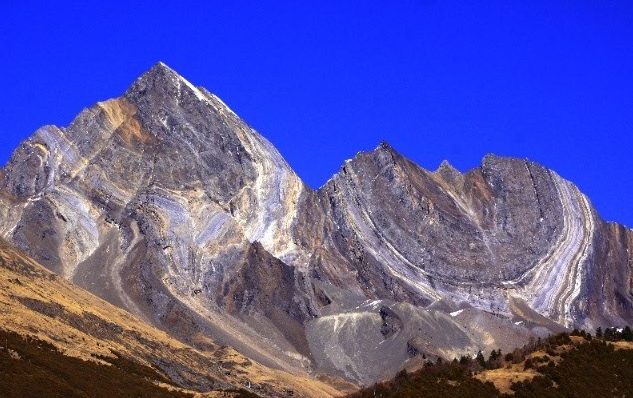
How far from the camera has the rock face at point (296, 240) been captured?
14825 centimetres

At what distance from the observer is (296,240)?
552 feet

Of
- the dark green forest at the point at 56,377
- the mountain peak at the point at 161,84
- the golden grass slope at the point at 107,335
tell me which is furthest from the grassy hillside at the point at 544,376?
the mountain peak at the point at 161,84

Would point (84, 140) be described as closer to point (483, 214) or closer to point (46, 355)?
point (483, 214)

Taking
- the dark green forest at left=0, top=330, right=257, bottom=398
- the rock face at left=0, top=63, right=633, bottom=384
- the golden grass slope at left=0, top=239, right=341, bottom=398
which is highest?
the rock face at left=0, top=63, right=633, bottom=384

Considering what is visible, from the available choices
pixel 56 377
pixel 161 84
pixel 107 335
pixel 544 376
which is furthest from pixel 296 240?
pixel 544 376

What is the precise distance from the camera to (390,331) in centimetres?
15200

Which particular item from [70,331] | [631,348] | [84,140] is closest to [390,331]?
[84,140]

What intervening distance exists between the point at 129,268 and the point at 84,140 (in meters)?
24.6

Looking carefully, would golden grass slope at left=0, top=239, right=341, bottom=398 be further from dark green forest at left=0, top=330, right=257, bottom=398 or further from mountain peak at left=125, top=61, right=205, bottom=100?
mountain peak at left=125, top=61, right=205, bottom=100

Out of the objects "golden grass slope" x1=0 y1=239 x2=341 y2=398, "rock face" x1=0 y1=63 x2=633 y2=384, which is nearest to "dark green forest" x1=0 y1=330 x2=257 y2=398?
"golden grass slope" x1=0 y1=239 x2=341 y2=398

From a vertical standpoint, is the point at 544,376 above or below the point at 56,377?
above

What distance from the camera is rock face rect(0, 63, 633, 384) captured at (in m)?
148

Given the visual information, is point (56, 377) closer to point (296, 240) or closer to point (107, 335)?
point (107, 335)

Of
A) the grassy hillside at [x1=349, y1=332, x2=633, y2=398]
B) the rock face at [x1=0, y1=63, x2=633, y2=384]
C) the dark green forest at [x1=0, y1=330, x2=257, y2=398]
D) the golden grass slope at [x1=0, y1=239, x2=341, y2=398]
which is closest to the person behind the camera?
the grassy hillside at [x1=349, y1=332, x2=633, y2=398]
